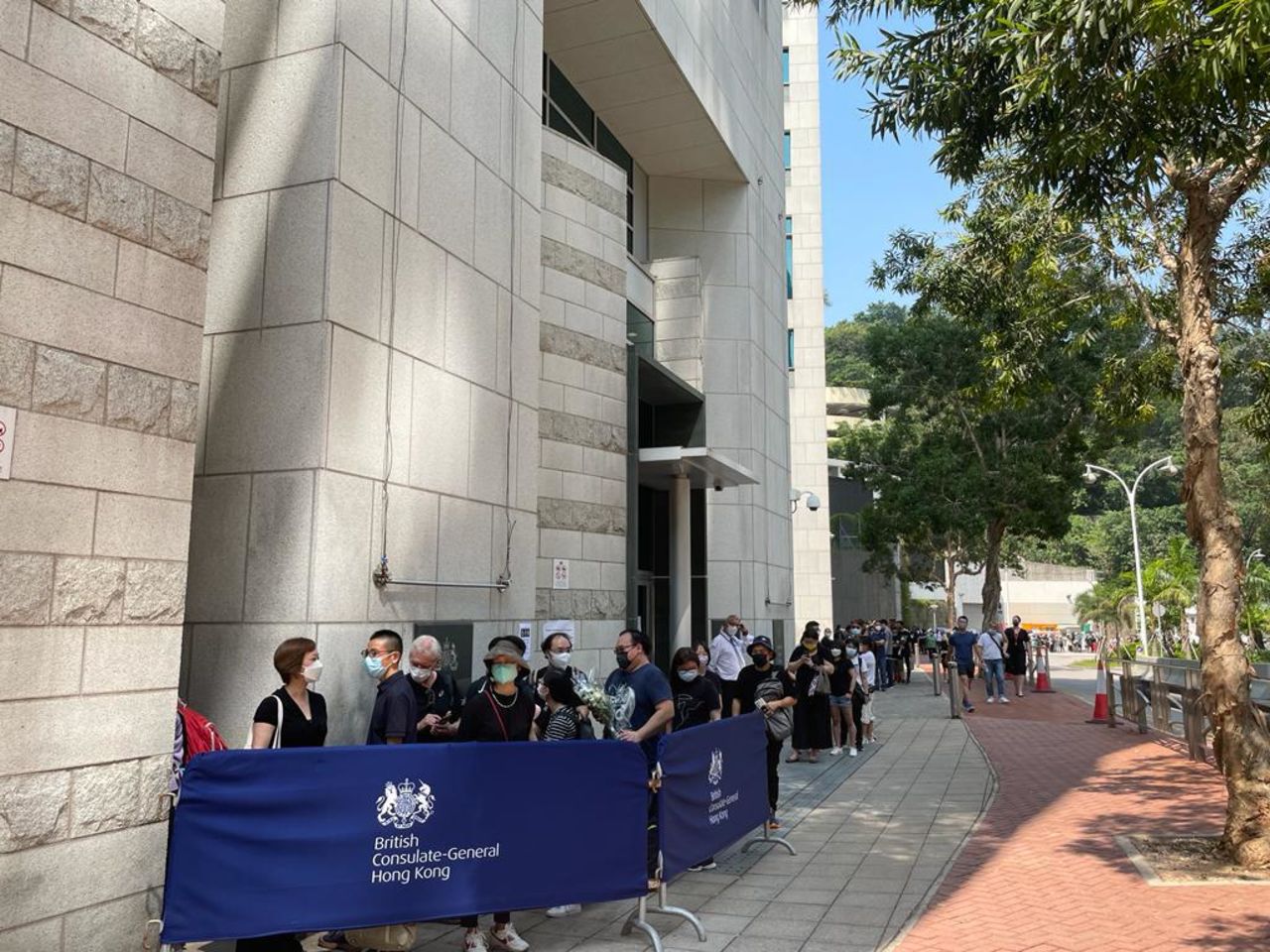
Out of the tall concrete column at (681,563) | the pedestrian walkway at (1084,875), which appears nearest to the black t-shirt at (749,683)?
the pedestrian walkway at (1084,875)

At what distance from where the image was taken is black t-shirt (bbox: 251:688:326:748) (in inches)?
215

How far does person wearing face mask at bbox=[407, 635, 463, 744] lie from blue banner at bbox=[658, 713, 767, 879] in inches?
61.7

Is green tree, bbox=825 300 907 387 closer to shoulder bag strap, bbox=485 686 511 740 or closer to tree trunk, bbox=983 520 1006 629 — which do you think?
tree trunk, bbox=983 520 1006 629

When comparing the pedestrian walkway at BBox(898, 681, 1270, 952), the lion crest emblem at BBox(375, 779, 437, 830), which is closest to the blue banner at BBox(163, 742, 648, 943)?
the lion crest emblem at BBox(375, 779, 437, 830)

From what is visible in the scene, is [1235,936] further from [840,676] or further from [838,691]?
[838,691]

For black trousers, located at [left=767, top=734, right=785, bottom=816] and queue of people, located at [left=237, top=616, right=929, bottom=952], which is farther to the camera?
black trousers, located at [left=767, top=734, right=785, bottom=816]

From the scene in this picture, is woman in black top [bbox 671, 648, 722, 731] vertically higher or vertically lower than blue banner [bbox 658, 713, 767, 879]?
higher

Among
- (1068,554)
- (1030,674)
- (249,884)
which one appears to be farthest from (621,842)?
(1068,554)

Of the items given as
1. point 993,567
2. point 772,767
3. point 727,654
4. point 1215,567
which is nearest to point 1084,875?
point 772,767

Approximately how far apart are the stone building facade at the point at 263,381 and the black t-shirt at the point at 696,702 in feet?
6.27

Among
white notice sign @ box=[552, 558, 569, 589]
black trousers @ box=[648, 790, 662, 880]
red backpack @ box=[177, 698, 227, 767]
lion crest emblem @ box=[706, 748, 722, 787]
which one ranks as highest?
white notice sign @ box=[552, 558, 569, 589]

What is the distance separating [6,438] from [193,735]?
2096 millimetres

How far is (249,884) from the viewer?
4.92 meters

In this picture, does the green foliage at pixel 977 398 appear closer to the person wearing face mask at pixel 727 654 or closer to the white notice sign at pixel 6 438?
the person wearing face mask at pixel 727 654
